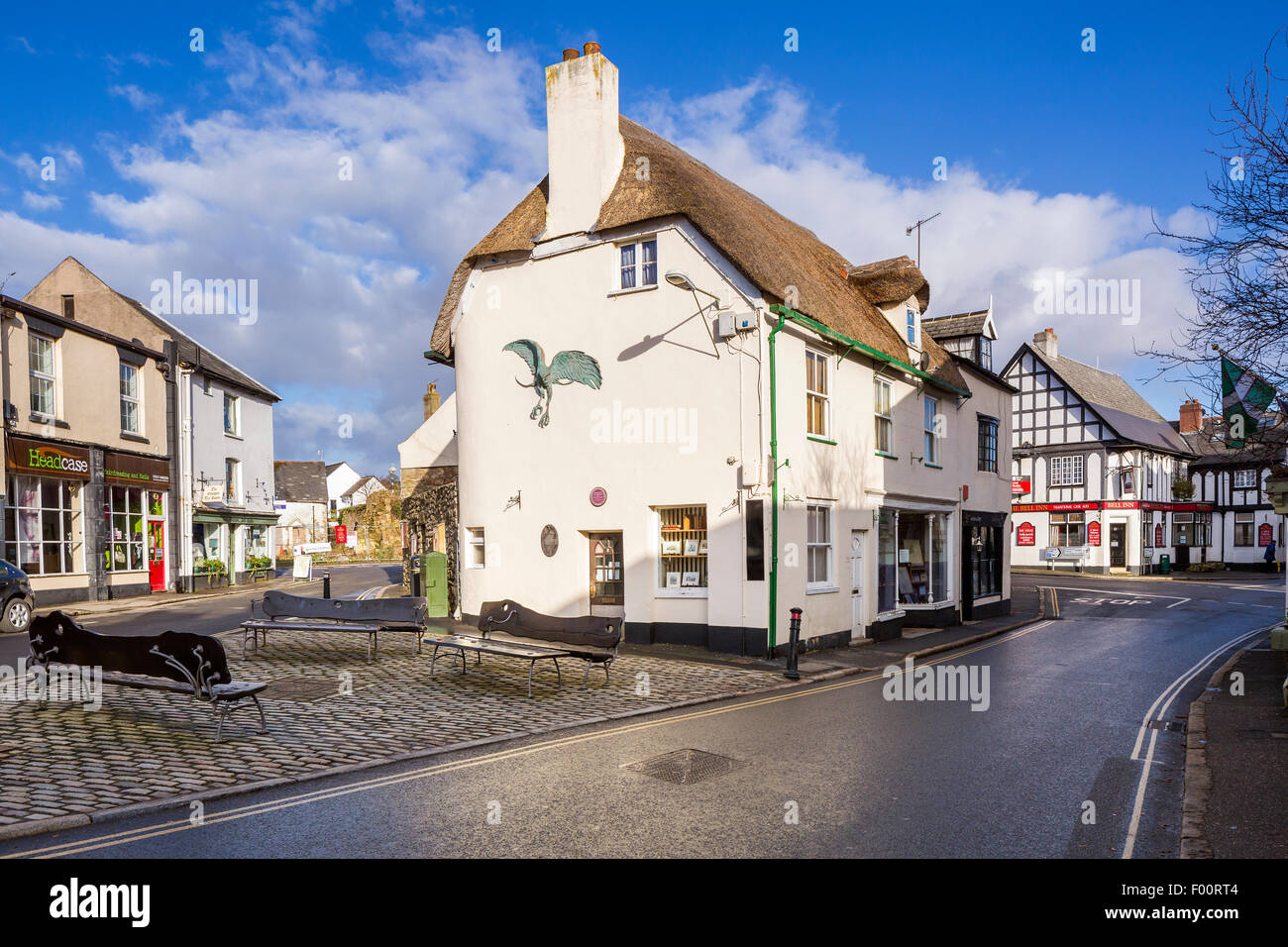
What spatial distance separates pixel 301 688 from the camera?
1167 centimetres

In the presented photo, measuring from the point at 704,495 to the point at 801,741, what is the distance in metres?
7.17

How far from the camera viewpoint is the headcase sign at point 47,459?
912 inches

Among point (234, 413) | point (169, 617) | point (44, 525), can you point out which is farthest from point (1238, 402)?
point (234, 413)

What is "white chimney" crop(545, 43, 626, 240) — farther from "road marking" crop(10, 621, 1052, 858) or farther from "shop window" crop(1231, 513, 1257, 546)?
"shop window" crop(1231, 513, 1257, 546)

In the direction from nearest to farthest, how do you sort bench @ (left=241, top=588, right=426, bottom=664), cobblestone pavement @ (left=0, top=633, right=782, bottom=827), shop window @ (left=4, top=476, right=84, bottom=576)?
cobblestone pavement @ (left=0, top=633, right=782, bottom=827) < bench @ (left=241, top=588, right=426, bottom=664) < shop window @ (left=4, top=476, right=84, bottom=576)

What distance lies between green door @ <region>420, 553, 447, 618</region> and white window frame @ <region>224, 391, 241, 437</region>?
19.2 metres

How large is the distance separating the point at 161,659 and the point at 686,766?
17.5 ft

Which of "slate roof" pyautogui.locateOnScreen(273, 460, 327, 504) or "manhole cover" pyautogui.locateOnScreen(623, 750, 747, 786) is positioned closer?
"manhole cover" pyautogui.locateOnScreen(623, 750, 747, 786)

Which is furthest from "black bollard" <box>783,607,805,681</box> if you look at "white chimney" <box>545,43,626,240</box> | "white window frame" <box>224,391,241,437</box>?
"white window frame" <box>224,391,241,437</box>

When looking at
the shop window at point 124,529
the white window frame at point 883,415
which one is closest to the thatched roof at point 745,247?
the white window frame at point 883,415

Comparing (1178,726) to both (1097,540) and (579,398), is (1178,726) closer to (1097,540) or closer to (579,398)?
(579,398)

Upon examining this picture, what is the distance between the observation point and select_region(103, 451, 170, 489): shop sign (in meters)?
27.4
